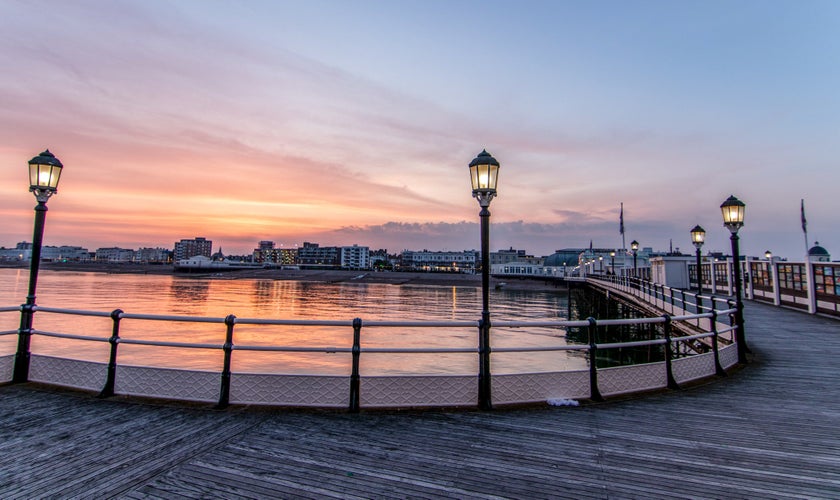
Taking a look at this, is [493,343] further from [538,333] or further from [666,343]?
[666,343]

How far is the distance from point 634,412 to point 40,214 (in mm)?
11172

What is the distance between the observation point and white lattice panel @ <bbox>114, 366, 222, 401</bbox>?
19.2 ft

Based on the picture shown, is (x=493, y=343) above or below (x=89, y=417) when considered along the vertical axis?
below

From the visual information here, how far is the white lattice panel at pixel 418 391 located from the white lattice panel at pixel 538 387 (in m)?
0.43

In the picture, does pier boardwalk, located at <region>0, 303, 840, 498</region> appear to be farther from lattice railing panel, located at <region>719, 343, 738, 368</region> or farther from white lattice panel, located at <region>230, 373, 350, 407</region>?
lattice railing panel, located at <region>719, 343, 738, 368</region>

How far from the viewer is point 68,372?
6.45 m

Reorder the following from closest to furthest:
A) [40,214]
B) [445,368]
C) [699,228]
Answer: [40,214], [445,368], [699,228]

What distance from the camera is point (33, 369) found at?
672cm

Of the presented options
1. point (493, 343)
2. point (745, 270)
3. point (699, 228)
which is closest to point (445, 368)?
point (493, 343)

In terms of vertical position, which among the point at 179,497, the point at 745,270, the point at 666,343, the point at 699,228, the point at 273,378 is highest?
the point at 699,228

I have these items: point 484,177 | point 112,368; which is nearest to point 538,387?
Answer: point 484,177

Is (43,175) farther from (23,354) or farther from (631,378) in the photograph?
(631,378)

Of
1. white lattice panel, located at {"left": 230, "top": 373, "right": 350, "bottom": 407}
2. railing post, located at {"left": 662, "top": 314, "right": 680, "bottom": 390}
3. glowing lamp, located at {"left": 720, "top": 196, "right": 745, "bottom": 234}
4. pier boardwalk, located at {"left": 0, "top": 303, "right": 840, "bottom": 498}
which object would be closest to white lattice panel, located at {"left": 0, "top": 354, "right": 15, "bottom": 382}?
pier boardwalk, located at {"left": 0, "top": 303, "right": 840, "bottom": 498}

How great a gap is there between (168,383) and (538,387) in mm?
5665
